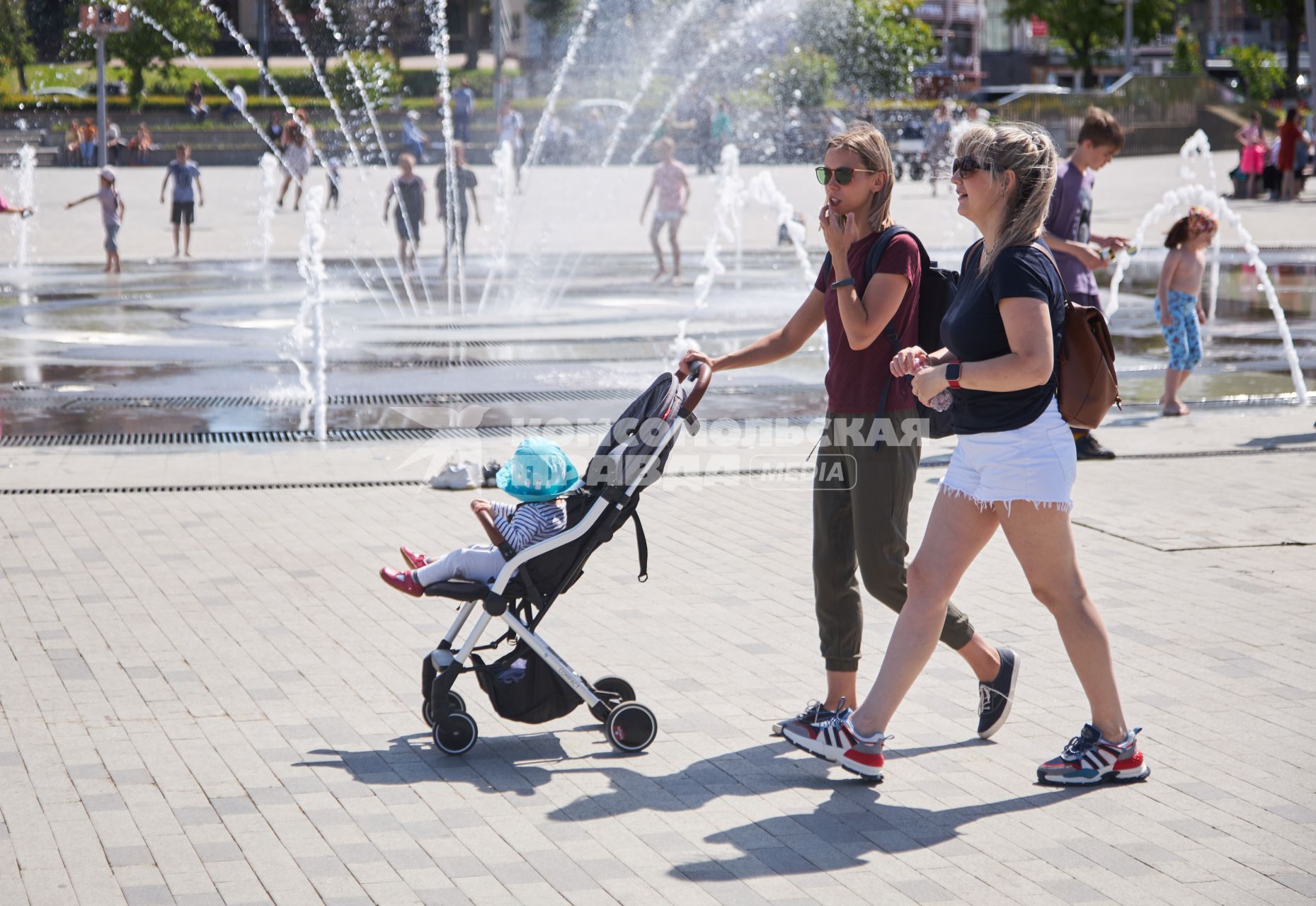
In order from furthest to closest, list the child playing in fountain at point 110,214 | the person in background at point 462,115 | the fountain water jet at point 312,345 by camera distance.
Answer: the person in background at point 462,115 < the child playing in fountain at point 110,214 < the fountain water jet at point 312,345

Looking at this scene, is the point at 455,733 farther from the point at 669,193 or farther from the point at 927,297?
the point at 669,193

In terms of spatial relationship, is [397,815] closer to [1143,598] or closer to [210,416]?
[1143,598]

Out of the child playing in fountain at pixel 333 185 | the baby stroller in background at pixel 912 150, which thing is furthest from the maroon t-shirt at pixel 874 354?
the baby stroller in background at pixel 912 150

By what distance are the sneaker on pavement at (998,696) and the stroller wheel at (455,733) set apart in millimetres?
1565

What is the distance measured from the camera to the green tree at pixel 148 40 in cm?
4906

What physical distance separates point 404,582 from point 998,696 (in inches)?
73.0

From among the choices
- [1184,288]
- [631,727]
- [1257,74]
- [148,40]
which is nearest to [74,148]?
[148,40]

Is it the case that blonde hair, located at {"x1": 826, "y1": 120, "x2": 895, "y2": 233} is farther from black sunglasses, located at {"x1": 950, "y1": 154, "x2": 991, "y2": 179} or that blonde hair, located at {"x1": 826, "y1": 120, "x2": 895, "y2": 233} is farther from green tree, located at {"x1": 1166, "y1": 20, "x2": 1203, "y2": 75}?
green tree, located at {"x1": 1166, "y1": 20, "x2": 1203, "y2": 75}

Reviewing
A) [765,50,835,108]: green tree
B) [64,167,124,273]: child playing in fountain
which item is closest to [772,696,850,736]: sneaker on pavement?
[64,167,124,273]: child playing in fountain

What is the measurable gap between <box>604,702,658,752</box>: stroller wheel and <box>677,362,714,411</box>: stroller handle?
2.99ft

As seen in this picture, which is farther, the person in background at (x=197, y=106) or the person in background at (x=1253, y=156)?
the person in background at (x=197, y=106)

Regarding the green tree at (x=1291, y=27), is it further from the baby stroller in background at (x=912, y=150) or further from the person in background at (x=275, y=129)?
the person in background at (x=275, y=129)

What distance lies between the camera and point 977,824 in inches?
168

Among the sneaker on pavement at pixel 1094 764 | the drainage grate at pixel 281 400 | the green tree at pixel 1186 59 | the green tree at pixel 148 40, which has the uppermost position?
the green tree at pixel 1186 59
